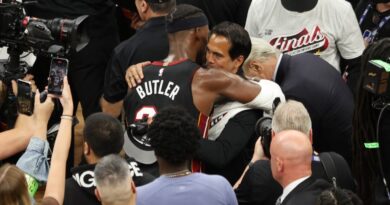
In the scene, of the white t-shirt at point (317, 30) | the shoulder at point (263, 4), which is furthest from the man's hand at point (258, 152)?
the shoulder at point (263, 4)

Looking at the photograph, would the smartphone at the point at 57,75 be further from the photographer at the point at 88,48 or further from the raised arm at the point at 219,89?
the photographer at the point at 88,48

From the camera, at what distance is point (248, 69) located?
5.17 m

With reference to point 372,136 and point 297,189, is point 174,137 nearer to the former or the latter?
point 297,189

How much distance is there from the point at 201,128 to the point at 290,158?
808 millimetres

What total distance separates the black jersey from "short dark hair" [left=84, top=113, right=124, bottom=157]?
0.41 m

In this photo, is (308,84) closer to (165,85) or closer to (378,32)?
(165,85)

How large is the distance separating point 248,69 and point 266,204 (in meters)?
1.15

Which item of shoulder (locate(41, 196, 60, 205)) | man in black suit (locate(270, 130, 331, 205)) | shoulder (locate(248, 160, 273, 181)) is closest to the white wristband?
shoulder (locate(248, 160, 273, 181))

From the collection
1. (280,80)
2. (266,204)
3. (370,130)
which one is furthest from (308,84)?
(266,204)

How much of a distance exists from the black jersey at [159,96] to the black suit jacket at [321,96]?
26.2 inches

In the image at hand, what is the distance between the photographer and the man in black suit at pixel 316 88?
5.03 metres

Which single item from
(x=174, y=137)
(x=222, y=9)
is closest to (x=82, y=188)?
(x=174, y=137)

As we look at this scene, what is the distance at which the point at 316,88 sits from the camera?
5.04 meters

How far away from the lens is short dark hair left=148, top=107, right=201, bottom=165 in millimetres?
3863
